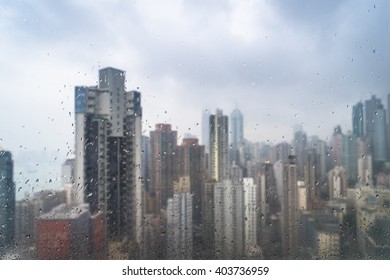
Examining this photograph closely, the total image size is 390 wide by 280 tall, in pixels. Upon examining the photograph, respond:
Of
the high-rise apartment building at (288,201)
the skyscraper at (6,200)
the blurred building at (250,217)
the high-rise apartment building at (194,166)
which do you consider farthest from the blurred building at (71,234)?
the high-rise apartment building at (288,201)

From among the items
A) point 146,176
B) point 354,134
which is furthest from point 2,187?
point 354,134

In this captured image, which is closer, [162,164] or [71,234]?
[71,234]

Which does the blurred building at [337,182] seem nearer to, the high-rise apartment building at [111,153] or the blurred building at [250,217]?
the blurred building at [250,217]

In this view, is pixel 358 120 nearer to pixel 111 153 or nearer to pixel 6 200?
pixel 111 153

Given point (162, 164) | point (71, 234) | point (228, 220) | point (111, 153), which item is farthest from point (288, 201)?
point (71, 234)

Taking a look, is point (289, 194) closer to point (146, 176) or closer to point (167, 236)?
point (167, 236)

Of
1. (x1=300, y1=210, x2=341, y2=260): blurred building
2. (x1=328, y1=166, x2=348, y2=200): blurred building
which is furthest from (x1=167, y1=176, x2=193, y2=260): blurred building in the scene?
(x1=328, y1=166, x2=348, y2=200): blurred building

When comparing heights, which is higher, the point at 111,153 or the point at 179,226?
the point at 111,153

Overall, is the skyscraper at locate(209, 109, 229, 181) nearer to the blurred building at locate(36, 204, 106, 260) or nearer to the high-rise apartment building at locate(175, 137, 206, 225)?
the high-rise apartment building at locate(175, 137, 206, 225)
